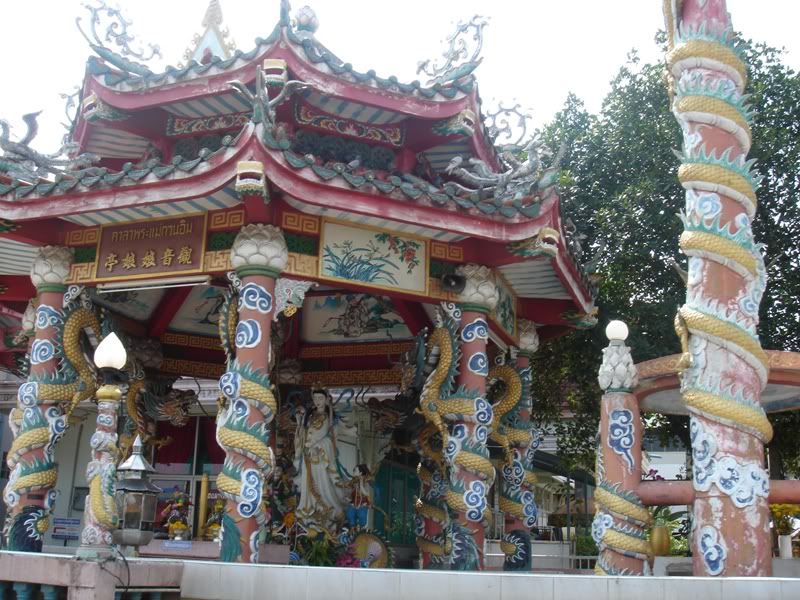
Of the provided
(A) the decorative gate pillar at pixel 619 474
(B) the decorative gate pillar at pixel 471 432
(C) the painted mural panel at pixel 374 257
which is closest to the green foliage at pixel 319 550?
(B) the decorative gate pillar at pixel 471 432

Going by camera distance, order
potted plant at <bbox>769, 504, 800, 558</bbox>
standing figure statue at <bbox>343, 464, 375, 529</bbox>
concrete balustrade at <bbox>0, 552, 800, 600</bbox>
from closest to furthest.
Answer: concrete balustrade at <bbox>0, 552, 800, 600</bbox> → standing figure statue at <bbox>343, 464, 375, 529</bbox> → potted plant at <bbox>769, 504, 800, 558</bbox>

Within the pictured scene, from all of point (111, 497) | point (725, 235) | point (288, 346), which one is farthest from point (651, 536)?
point (288, 346)

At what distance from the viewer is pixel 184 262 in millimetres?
12555

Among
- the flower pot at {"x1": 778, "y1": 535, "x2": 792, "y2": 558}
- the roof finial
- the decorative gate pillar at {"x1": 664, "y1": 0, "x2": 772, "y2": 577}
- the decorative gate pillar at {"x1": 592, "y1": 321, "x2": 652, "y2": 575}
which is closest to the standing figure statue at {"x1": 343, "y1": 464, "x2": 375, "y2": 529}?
the decorative gate pillar at {"x1": 592, "y1": 321, "x2": 652, "y2": 575}

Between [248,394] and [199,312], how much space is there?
23.2 feet

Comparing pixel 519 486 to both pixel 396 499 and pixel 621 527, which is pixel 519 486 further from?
pixel 621 527

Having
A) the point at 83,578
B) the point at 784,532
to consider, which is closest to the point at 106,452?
the point at 83,578

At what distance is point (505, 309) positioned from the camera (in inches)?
601

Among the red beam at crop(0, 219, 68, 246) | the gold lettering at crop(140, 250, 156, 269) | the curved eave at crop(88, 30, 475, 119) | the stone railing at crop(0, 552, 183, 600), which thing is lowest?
the stone railing at crop(0, 552, 183, 600)

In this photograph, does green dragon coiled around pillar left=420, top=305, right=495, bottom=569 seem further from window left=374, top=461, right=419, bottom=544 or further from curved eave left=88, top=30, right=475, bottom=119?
window left=374, top=461, right=419, bottom=544

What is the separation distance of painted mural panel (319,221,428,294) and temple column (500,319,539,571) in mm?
3767

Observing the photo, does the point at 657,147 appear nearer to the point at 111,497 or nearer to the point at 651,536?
the point at 651,536

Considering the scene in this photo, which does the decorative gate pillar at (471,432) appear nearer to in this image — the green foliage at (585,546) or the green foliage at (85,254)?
the green foliage at (85,254)

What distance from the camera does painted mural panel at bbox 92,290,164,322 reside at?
52.1 feet
